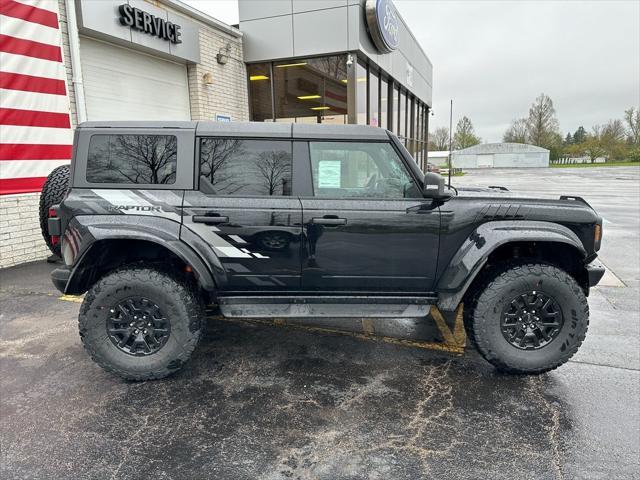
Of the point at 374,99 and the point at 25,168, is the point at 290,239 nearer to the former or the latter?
the point at 25,168

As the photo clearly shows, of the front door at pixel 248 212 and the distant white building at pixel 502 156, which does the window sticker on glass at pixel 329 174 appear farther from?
the distant white building at pixel 502 156

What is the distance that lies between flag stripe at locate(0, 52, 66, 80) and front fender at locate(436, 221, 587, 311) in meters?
6.78

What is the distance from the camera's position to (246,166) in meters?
3.33

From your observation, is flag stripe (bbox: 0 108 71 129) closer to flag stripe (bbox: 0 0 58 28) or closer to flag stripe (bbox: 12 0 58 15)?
flag stripe (bbox: 0 0 58 28)

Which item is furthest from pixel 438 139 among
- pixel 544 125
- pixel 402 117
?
pixel 402 117

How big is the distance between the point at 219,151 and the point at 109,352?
1713mm

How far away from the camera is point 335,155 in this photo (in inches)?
134

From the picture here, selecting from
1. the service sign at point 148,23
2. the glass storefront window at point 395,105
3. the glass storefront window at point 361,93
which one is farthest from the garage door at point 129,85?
the glass storefront window at point 395,105

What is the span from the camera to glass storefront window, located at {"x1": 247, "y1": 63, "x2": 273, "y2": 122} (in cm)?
1130

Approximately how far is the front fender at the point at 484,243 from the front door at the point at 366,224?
0.16 metres

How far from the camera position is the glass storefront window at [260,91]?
1130 centimetres

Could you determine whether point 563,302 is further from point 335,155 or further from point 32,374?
point 32,374

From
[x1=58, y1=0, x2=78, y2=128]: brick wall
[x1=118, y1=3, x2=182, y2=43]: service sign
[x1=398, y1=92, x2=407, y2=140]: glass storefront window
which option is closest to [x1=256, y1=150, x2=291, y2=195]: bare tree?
[x1=58, y1=0, x2=78, y2=128]: brick wall

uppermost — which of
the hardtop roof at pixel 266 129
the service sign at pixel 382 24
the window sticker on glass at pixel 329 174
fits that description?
the service sign at pixel 382 24
